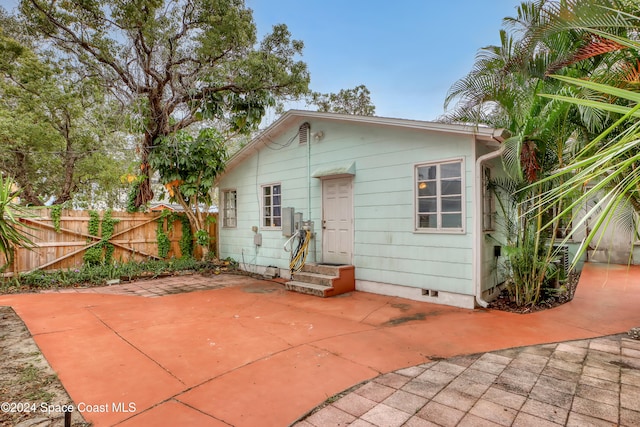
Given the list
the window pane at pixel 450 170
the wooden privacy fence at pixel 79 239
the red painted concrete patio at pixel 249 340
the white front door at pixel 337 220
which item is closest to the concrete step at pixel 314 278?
the red painted concrete patio at pixel 249 340

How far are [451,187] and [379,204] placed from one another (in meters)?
1.35

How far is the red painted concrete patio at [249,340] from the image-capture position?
260 cm

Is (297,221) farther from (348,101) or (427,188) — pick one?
(348,101)

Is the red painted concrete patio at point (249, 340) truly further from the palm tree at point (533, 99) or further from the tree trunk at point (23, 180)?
the tree trunk at point (23, 180)

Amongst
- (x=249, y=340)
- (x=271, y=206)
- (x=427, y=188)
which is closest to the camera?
(x=249, y=340)

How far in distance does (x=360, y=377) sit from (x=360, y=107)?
1690cm

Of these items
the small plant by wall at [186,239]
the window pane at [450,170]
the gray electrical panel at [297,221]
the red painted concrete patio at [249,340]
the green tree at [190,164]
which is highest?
the green tree at [190,164]

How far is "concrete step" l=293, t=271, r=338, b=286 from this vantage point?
6.28 metres

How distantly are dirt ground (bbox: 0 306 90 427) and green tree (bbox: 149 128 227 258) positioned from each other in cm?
539

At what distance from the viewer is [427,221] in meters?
5.68

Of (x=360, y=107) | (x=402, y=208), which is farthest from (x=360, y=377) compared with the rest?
(x=360, y=107)

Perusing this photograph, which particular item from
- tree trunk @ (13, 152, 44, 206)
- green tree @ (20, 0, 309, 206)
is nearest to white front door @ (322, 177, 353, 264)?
green tree @ (20, 0, 309, 206)

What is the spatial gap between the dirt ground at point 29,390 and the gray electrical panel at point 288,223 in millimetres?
4641

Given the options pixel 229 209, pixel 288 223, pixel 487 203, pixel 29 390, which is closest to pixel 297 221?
pixel 288 223
